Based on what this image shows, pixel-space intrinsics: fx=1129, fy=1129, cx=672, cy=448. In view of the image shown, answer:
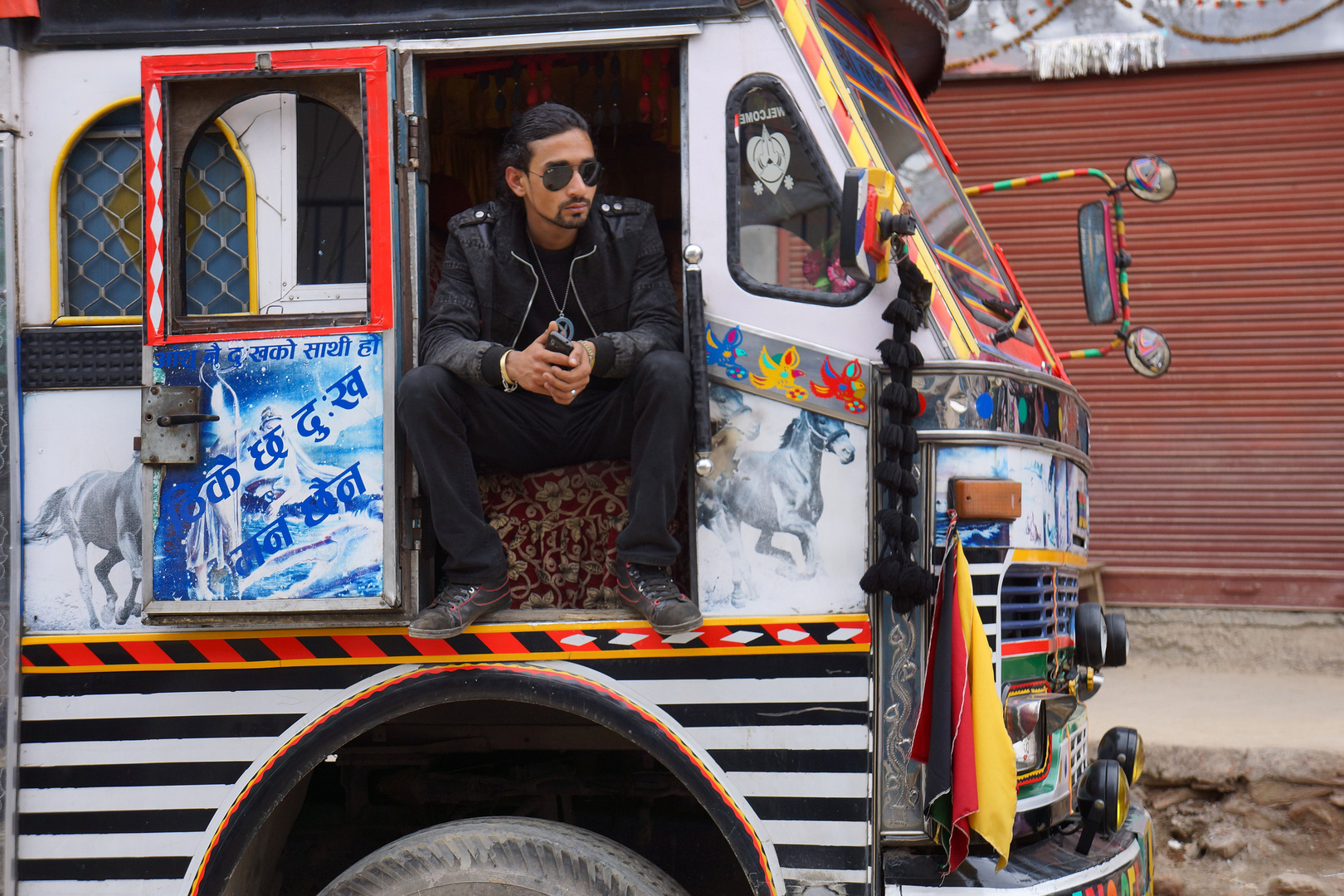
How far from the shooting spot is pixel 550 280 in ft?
10.6

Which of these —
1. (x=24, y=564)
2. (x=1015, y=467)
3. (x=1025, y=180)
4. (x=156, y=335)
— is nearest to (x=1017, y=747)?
(x=1015, y=467)

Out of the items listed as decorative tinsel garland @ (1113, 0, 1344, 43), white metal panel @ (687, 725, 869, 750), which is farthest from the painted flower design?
decorative tinsel garland @ (1113, 0, 1344, 43)

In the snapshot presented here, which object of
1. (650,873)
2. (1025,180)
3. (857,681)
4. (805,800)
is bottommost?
(650,873)

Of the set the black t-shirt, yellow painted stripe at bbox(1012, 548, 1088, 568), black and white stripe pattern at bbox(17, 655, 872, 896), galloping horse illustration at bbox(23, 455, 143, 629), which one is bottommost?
black and white stripe pattern at bbox(17, 655, 872, 896)

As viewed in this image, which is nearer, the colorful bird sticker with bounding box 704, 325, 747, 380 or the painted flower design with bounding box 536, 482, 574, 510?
the colorful bird sticker with bounding box 704, 325, 747, 380

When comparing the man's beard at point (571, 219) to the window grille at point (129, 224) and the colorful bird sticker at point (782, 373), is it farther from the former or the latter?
the window grille at point (129, 224)

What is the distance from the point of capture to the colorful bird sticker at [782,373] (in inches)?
109

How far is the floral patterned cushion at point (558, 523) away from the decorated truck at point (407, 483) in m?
0.25

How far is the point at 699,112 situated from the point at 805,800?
5.67ft

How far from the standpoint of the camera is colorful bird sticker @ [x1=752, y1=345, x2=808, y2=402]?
2777 millimetres

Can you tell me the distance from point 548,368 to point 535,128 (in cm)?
73

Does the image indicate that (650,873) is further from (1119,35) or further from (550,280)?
(1119,35)

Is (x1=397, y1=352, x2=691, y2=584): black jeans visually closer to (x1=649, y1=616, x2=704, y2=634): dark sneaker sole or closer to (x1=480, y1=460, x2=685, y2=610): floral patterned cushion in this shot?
(x1=649, y1=616, x2=704, y2=634): dark sneaker sole

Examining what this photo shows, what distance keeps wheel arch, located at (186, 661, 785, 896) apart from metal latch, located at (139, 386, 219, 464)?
737 mm
